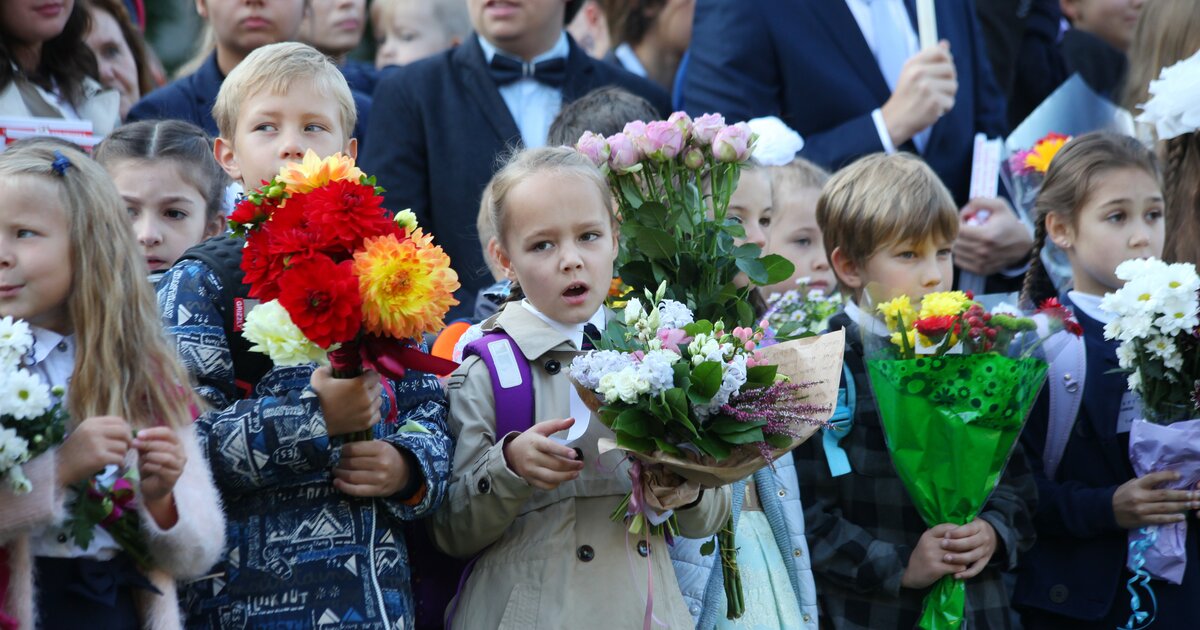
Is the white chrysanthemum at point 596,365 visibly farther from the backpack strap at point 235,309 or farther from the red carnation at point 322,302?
the backpack strap at point 235,309

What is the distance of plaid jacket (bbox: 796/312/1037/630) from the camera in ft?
15.3

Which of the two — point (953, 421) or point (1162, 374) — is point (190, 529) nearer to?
point (953, 421)

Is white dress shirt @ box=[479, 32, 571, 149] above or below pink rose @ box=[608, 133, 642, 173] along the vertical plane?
above

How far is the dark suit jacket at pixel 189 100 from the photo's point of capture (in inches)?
221

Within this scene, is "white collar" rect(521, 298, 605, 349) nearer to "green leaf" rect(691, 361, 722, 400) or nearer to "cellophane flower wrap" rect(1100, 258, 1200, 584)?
"green leaf" rect(691, 361, 722, 400)

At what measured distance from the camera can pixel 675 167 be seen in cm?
416

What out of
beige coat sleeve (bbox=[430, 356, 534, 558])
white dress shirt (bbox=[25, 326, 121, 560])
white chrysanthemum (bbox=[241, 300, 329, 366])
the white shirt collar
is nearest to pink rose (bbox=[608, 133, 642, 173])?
beige coat sleeve (bbox=[430, 356, 534, 558])

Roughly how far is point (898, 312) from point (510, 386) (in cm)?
130

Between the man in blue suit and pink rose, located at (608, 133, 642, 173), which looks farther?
the man in blue suit

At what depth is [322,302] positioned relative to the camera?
3260 mm

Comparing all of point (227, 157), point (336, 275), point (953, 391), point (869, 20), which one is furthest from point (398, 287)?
point (869, 20)

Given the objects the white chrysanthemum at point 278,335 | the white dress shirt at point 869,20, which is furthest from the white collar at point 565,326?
the white dress shirt at point 869,20

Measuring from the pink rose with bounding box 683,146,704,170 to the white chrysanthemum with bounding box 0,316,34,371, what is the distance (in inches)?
73.2

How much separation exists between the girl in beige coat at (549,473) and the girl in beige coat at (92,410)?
0.77 metres
